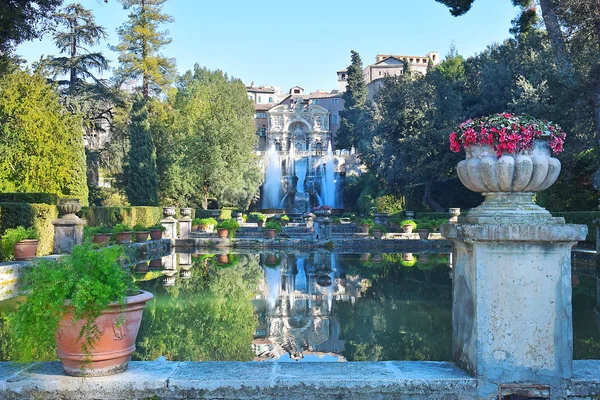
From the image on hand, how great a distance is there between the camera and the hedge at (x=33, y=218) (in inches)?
520

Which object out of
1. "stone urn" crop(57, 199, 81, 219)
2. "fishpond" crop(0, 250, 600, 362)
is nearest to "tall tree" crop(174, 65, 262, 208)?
"stone urn" crop(57, 199, 81, 219)

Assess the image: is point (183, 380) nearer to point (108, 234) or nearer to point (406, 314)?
point (406, 314)

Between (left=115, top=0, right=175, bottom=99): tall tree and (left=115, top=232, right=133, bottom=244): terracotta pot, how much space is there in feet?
64.6

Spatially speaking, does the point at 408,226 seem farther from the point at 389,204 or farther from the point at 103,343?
the point at 103,343

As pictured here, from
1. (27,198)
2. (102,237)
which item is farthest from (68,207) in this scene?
(27,198)

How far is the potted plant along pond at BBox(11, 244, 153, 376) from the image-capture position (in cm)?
318

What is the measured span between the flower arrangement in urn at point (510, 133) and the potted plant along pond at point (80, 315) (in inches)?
97.6

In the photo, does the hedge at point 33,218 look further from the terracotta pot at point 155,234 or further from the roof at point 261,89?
the roof at point 261,89

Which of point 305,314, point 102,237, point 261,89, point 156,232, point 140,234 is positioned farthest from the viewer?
point 261,89

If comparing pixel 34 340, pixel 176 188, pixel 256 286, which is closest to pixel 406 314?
pixel 256 286

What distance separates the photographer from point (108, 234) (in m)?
15.3

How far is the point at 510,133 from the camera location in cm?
342

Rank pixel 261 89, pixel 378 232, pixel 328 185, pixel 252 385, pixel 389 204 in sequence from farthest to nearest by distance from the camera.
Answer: pixel 261 89 < pixel 328 185 < pixel 389 204 < pixel 378 232 < pixel 252 385

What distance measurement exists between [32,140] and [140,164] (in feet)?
27.8
